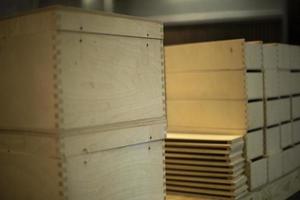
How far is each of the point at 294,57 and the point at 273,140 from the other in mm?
1557

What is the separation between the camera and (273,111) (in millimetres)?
5586

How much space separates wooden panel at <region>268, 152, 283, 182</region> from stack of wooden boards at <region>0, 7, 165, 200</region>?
2579 mm

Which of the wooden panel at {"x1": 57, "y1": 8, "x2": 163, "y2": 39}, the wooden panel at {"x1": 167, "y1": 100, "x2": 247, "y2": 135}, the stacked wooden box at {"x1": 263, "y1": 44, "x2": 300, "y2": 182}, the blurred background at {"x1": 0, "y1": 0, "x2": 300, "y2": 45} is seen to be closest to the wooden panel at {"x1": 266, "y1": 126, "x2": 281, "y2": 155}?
the stacked wooden box at {"x1": 263, "y1": 44, "x2": 300, "y2": 182}

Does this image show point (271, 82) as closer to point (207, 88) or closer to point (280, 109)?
point (280, 109)

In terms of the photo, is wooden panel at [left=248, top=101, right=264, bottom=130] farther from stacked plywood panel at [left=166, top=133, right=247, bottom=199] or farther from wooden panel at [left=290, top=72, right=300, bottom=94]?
wooden panel at [left=290, top=72, right=300, bottom=94]

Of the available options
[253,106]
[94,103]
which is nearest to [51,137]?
[94,103]

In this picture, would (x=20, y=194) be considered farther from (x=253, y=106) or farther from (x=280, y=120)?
(x=280, y=120)

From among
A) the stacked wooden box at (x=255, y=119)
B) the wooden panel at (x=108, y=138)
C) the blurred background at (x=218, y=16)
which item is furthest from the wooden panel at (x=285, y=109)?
the wooden panel at (x=108, y=138)

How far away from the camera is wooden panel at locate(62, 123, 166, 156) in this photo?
102 inches

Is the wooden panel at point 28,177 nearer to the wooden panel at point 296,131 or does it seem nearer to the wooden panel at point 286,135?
the wooden panel at point 286,135

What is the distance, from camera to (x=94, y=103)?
2.73 metres

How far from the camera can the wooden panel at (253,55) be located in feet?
16.1

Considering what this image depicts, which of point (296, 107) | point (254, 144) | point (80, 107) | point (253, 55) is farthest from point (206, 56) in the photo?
point (80, 107)

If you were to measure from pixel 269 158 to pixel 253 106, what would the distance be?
768 mm
